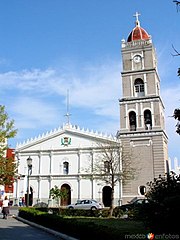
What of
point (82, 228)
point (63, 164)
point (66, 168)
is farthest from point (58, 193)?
point (82, 228)

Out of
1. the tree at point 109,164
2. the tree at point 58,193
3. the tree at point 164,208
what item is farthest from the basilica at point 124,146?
the tree at point 164,208

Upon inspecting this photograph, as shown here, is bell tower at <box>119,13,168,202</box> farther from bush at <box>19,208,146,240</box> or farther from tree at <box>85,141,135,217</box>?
bush at <box>19,208,146,240</box>

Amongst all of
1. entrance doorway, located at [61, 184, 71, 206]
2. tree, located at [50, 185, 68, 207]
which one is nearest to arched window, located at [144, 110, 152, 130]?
tree, located at [50, 185, 68, 207]

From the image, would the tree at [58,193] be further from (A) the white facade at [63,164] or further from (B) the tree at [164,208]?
(B) the tree at [164,208]

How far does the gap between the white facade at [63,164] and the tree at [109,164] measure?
3.07 ft

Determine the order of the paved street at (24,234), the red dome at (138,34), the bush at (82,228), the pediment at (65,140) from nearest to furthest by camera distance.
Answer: the bush at (82,228)
the paved street at (24,234)
the red dome at (138,34)
the pediment at (65,140)

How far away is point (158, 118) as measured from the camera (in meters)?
40.1

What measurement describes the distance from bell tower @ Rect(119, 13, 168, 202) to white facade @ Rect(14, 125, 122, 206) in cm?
374

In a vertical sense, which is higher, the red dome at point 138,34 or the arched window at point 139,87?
the red dome at point 138,34

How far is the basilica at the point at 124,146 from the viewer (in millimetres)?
39562

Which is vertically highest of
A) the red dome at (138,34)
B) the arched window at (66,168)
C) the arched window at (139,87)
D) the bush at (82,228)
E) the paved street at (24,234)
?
the red dome at (138,34)

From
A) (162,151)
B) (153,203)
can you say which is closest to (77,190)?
(162,151)

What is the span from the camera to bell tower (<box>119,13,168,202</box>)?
129 ft

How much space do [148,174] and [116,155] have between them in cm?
462
